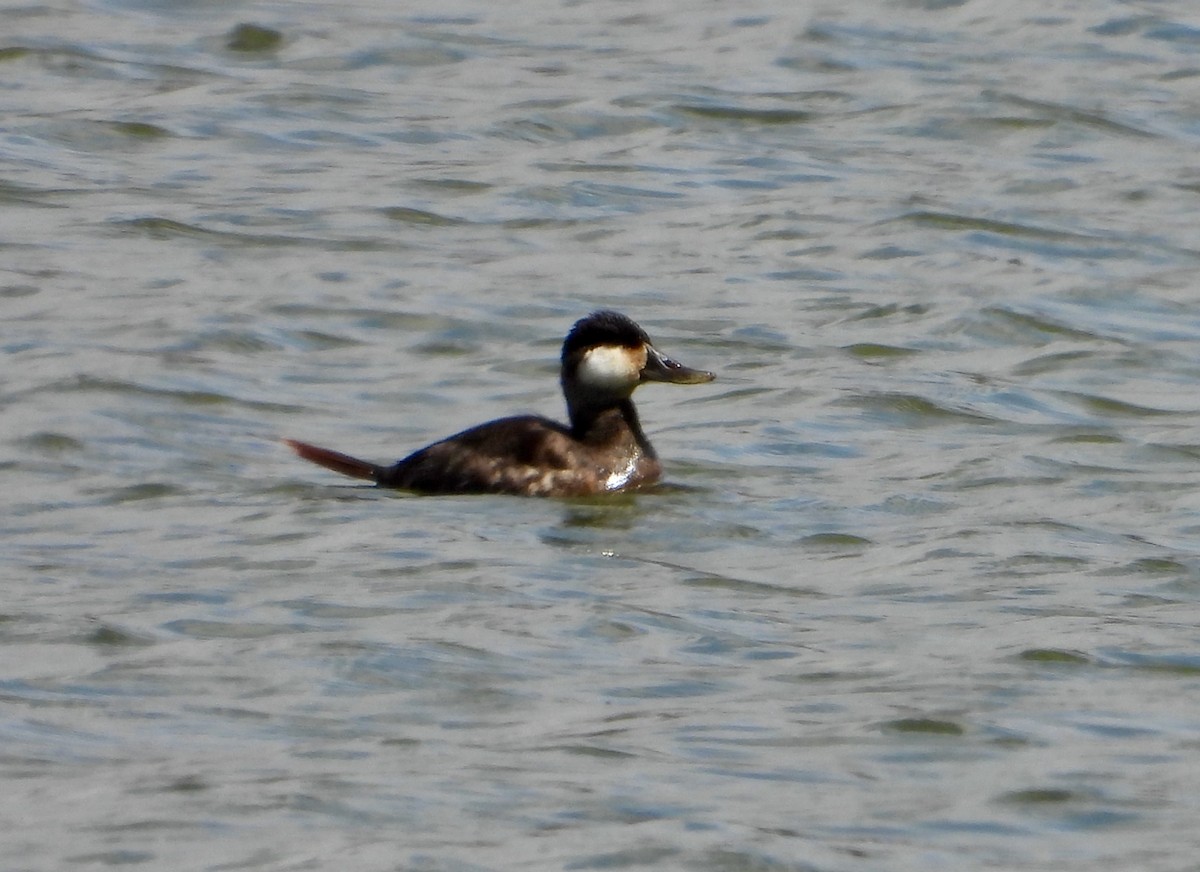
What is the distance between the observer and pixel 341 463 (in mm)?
9688

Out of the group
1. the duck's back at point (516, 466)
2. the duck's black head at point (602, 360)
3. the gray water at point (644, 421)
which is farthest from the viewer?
the duck's black head at point (602, 360)

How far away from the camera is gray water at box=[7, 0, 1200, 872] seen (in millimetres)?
6273

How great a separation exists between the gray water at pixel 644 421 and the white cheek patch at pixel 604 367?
0.47 m

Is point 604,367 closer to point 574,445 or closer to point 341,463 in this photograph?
point 574,445

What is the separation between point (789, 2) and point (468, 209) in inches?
222

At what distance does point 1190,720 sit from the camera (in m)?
6.87

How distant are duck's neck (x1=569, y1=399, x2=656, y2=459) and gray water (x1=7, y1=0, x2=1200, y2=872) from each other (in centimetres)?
24

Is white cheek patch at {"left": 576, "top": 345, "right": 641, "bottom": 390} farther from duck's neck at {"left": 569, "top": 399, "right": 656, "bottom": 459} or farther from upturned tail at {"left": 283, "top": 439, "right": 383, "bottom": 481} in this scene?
upturned tail at {"left": 283, "top": 439, "right": 383, "bottom": 481}

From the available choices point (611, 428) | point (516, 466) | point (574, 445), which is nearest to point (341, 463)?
point (516, 466)

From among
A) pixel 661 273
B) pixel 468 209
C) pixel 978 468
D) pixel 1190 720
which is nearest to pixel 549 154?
pixel 468 209

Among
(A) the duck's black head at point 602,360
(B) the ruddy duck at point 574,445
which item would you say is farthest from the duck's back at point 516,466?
(A) the duck's black head at point 602,360

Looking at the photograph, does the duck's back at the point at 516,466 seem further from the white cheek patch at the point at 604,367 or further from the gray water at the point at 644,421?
the white cheek patch at the point at 604,367

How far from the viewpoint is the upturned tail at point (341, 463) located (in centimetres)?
966

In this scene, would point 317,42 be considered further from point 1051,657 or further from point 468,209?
point 1051,657
